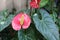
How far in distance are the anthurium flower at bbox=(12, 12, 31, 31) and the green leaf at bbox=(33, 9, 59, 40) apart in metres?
0.07

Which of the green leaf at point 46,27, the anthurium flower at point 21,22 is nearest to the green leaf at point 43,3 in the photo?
the green leaf at point 46,27

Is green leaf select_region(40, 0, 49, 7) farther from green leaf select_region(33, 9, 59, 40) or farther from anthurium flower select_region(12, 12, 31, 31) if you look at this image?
anthurium flower select_region(12, 12, 31, 31)

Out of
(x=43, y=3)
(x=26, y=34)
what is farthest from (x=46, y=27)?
(x=43, y=3)

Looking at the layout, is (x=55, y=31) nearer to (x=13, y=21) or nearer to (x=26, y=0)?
(x=13, y=21)

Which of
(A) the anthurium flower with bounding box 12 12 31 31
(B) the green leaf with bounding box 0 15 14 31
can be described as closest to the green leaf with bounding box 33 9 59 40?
(A) the anthurium flower with bounding box 12 12 31 31

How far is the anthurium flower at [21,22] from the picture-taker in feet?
4.91

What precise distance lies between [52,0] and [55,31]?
0.45 metres

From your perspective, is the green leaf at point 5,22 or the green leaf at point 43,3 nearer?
the green leaf at point 5,22

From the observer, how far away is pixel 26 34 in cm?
158

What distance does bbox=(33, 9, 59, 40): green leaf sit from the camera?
1.47m

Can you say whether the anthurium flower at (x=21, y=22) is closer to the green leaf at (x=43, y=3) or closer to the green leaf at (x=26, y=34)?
the green leaf at (x=26, y=34)

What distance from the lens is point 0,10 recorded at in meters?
1.88

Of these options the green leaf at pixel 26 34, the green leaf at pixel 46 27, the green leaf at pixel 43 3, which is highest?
the green leaf at pixel 43 3

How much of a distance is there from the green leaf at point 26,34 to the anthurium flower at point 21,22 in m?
0.07
